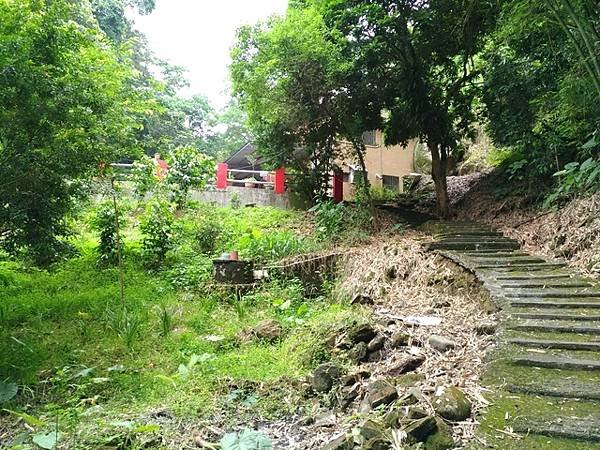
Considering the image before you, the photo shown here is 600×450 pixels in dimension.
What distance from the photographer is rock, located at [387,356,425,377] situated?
135 inches

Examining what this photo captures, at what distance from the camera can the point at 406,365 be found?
3.45m

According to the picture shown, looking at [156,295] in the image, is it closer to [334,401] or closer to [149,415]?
[149,415]

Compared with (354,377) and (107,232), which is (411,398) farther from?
(107,232)

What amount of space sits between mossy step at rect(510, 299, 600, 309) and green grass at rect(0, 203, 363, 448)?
62.7 inches

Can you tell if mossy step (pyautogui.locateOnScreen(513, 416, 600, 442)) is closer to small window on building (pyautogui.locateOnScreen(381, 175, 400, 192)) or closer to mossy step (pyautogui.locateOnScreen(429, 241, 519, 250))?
mossy step (pyautogui.locateOnScreen(429, 241, 519, 250))

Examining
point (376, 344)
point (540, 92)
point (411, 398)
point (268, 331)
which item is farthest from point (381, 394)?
point (540, 92)

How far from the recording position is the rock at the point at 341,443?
7.98 feet

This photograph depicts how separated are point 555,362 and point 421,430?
4.01 feet

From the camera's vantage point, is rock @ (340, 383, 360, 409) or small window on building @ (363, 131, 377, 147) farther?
small window on building @ (363, 131, 377, 147)

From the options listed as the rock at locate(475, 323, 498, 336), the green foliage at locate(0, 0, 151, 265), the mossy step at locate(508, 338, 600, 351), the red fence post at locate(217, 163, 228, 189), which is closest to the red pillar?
the red fence post at locate(217, 163, 228, 189)

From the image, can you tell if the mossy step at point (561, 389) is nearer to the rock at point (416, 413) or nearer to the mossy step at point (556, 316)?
the rock at point (416, 413)

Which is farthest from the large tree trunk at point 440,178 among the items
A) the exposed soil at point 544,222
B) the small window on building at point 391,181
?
the small window on building at point 391,181

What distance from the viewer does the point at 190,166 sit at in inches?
426

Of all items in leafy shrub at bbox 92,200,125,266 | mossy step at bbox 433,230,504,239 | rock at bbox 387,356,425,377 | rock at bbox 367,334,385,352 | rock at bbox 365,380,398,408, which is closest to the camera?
rock at bbox 365,380,398,408
